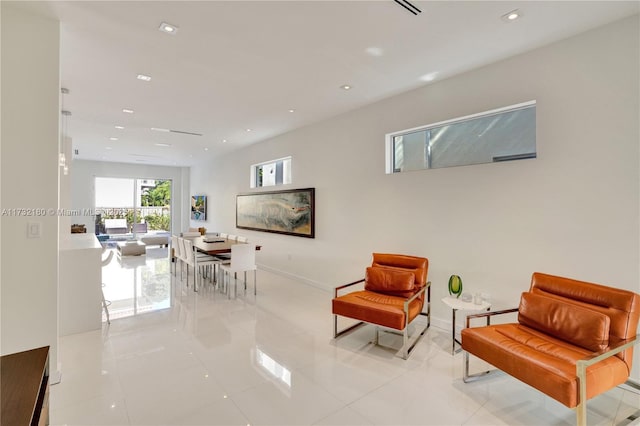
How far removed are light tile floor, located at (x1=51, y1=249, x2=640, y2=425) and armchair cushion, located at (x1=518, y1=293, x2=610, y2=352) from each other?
506mm

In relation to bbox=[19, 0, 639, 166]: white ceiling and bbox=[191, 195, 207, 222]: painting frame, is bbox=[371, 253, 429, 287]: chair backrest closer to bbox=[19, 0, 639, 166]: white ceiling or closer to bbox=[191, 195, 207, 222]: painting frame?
bbox=[19, 0, 639, 166]: white ceiling

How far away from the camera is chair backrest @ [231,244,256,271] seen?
16.3 feet

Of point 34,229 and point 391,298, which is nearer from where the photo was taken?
point 34,229

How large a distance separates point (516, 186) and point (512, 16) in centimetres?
153

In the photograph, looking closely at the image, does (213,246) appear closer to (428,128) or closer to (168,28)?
(168,28)

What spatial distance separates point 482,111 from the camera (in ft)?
11.3

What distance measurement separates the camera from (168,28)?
2666 mm

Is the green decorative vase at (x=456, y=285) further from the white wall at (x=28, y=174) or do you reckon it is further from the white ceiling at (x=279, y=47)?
the white wall at (x=28, y=174)

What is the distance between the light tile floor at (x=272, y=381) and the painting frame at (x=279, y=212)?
213cm

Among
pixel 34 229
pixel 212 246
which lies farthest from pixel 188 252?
pixel 34 229

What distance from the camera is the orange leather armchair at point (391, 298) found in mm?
3049

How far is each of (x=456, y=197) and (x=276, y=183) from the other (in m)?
4.13

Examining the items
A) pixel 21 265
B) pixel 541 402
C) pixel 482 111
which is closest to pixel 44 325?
pixel 21 265

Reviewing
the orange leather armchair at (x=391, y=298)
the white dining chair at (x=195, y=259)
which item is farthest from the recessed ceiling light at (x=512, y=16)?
the white dining chair at (x=195, y=259)
